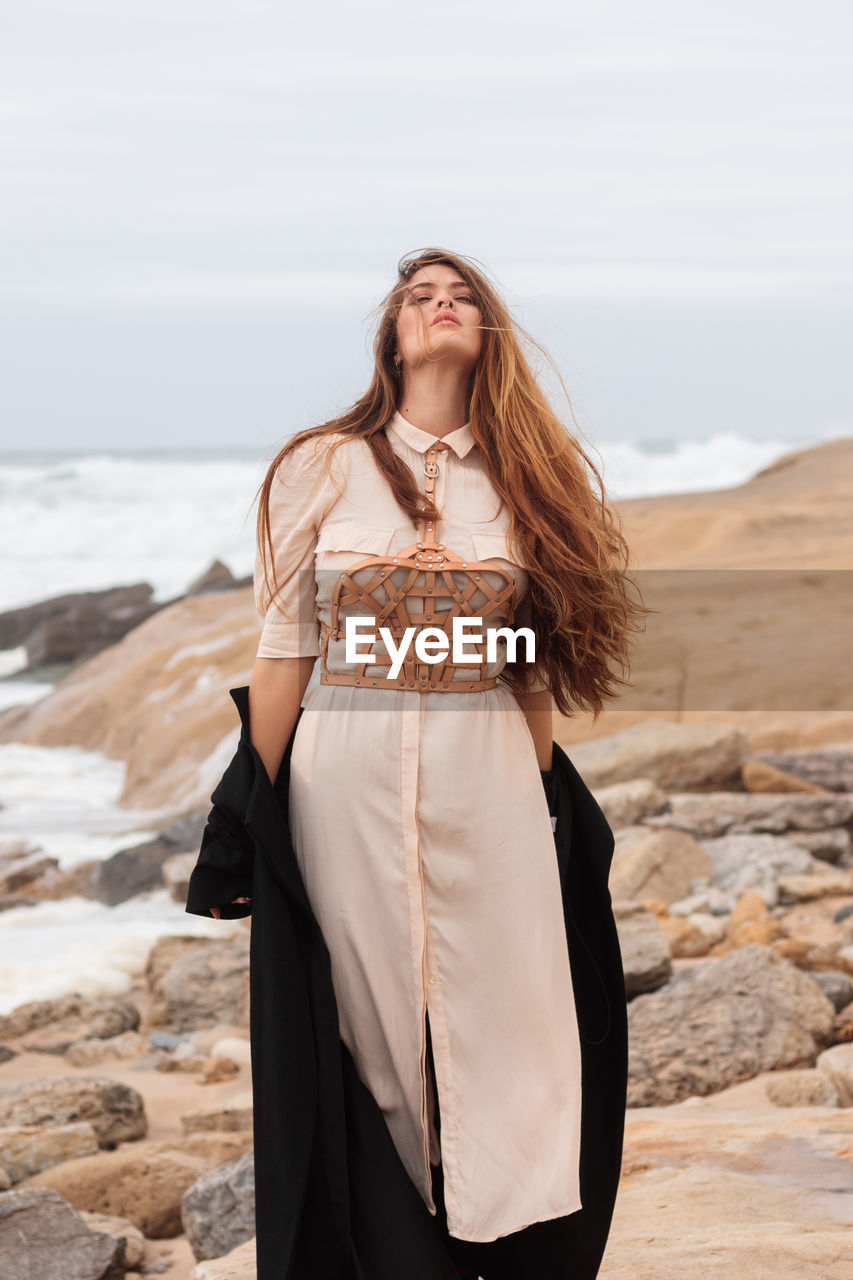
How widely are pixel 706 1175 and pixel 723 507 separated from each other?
1629 cm

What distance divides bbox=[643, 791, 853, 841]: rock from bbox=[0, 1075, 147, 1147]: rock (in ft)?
11.6

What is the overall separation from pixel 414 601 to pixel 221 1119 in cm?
260

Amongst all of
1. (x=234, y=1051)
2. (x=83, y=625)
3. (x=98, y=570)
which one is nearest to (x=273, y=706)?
(x=234, y=1051)

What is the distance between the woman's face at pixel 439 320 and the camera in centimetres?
283

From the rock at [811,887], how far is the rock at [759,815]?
2.87 feet

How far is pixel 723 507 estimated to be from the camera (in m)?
18.9

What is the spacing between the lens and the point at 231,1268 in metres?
3.05

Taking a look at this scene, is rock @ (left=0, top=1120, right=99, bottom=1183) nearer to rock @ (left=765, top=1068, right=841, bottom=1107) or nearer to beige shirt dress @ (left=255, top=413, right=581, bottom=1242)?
beige shirt dress @ (left=255, top=413, right=581, bottom=1242)

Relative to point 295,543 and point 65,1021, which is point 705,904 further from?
point 295,543

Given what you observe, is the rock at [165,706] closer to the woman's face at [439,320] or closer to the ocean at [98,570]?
the ocean at [98,570]

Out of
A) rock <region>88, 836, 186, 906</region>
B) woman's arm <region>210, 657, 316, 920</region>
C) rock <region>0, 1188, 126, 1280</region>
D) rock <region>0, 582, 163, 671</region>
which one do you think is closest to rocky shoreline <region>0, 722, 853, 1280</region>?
rock <region>0, 1188, 126, 1280</region>

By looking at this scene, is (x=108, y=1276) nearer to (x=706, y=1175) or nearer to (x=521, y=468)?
(x=706, y=1175)

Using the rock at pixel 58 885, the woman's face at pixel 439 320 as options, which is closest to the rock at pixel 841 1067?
the woman's face at pixel 439 320

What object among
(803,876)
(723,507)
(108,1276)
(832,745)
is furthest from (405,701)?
(723,507)
